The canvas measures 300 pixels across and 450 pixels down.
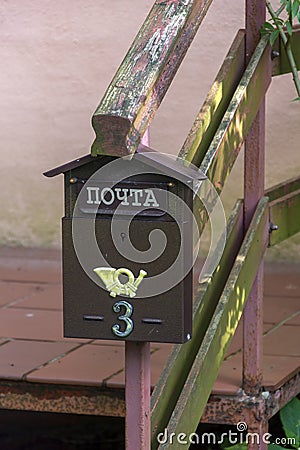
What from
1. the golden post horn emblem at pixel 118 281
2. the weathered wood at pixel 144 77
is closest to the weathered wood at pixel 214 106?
the weathered wood at pixel 144 77

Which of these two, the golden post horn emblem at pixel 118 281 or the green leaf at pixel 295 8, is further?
the green leaf at pixel 295 8

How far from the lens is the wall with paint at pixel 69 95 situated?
16.2 ft

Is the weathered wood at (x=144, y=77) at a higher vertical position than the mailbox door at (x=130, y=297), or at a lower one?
higher

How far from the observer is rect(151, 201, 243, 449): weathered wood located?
282 centimetres

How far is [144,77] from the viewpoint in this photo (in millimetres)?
2381

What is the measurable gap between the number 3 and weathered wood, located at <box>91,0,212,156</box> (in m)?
0.35

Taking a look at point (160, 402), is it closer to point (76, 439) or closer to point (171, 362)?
point (171, 362)

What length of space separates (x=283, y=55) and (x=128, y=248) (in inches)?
46.2

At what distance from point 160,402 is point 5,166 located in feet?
9.09

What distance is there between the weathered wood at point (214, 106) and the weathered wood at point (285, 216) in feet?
1.54

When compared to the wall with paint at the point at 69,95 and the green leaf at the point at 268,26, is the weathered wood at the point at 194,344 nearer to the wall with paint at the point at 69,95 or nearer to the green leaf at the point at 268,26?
the green leaf at the point at 268,26

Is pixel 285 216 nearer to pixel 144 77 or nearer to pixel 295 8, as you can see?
pixel 295 8

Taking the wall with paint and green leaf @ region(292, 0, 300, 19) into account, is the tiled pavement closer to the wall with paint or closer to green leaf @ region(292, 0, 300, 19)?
the wall with paint

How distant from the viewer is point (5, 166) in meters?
5.38
